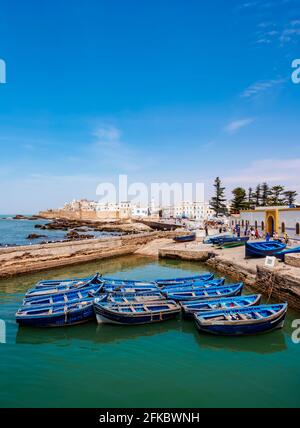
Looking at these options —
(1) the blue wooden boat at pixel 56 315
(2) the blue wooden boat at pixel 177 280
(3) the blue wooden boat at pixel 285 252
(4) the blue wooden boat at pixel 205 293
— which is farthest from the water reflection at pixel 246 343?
(3) the blue wooden boat at pixel 285 252

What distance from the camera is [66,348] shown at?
11.4m

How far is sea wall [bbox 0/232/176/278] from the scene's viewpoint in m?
24.8

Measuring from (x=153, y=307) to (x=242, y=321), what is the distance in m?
4.37

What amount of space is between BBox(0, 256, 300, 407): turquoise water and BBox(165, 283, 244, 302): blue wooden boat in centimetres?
194

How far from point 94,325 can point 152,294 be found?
3.94m

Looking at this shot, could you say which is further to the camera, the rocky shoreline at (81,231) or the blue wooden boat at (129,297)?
the rocky shoreline at (81,231)

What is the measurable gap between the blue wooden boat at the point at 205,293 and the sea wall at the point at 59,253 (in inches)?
602

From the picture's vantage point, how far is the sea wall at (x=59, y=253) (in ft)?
81.5

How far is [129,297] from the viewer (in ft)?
52.0

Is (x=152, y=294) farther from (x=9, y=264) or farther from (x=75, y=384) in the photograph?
(x=9, y=264)

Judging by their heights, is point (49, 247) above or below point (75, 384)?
above

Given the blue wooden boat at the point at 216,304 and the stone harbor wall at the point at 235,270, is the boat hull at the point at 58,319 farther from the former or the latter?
the stone harbor wall at the point at 235,270
